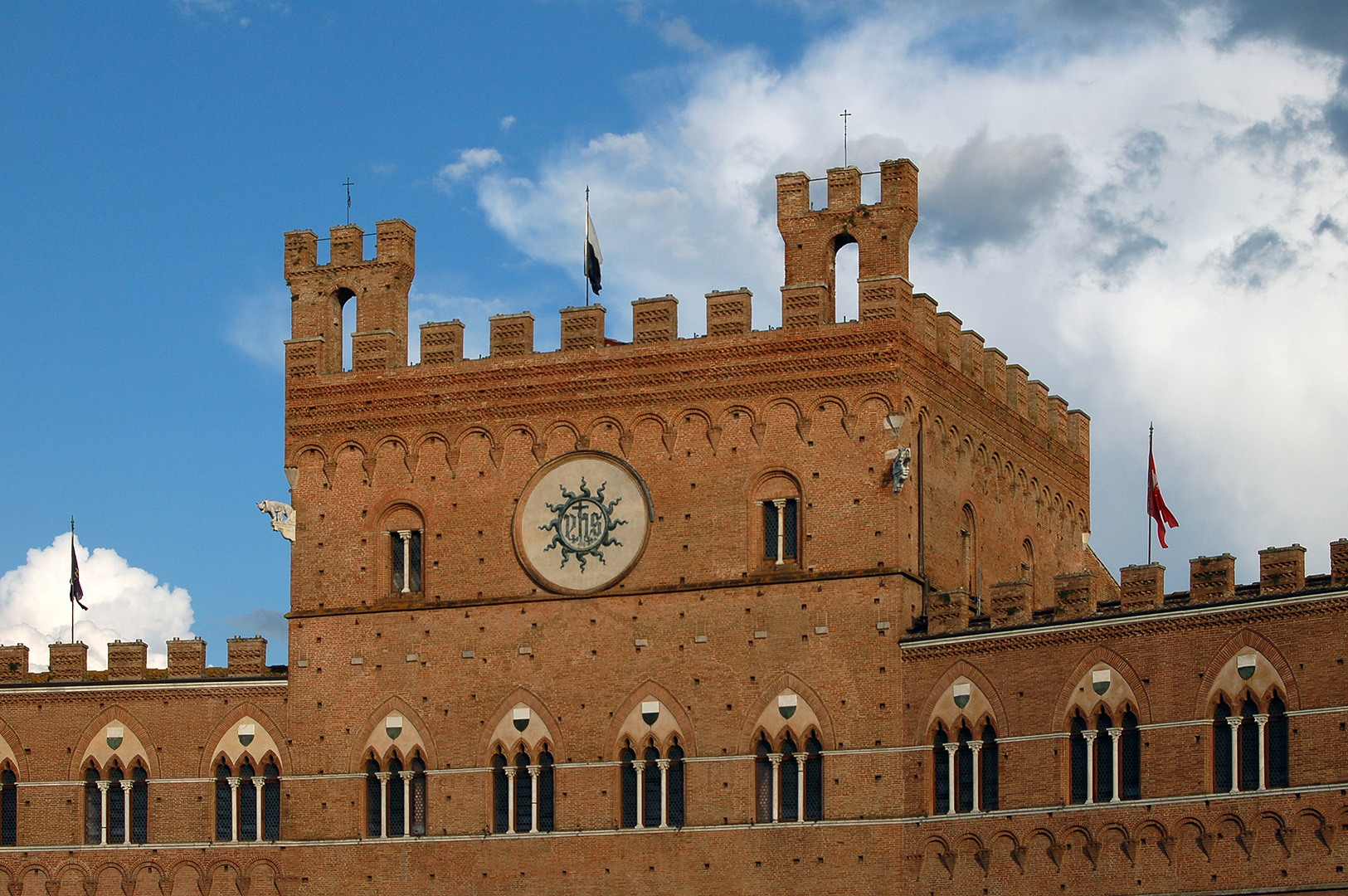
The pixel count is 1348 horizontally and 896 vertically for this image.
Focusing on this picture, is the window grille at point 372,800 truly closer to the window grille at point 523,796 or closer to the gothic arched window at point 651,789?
the window grille at point 523,796

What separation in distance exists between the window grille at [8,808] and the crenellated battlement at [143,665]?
2044 mm

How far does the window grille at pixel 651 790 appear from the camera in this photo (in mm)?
49250

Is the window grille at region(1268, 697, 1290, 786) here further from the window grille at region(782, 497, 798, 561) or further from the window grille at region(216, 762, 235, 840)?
the window grille at region(216, 762, 235, 840)

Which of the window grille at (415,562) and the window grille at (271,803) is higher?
the window grille at (415,562)

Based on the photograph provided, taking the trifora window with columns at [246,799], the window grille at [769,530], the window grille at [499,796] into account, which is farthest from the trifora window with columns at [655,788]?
the trifora window with columns at [246,799]

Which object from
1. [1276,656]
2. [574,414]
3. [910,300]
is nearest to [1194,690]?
[1276,656]

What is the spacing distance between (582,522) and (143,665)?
1034 cm

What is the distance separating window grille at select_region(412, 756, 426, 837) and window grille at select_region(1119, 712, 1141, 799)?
48.2 feet

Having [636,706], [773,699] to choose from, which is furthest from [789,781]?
[636,706]

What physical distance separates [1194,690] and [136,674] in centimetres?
2272

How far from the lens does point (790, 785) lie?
48.4 metres

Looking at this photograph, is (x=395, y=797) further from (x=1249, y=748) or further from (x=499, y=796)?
(x=1249, y=748)

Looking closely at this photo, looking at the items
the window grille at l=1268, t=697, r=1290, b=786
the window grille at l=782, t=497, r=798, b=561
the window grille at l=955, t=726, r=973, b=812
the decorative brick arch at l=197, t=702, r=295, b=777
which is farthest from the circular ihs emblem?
the window grille at l=1268, t=697, r=1290, b=786

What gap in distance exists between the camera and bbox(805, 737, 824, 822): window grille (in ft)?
158
